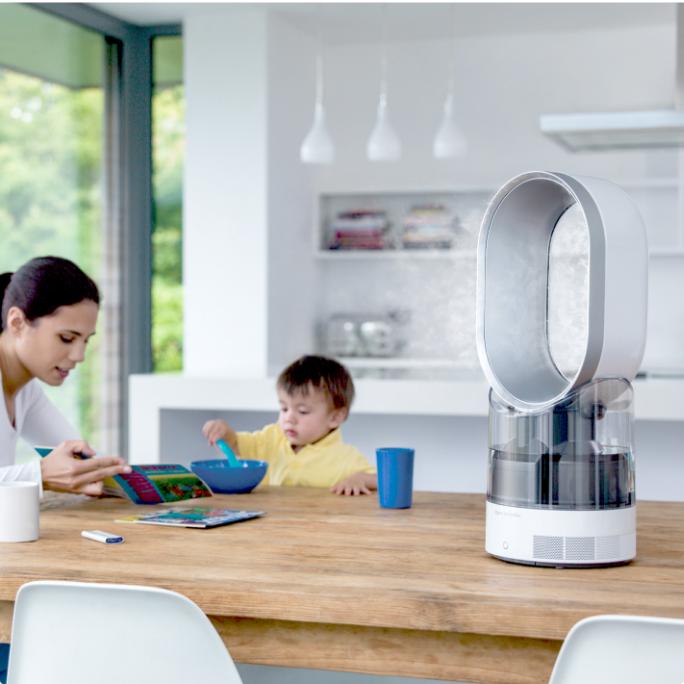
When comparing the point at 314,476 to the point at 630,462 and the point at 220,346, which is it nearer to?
the point at 630,462

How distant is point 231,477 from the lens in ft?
5.35

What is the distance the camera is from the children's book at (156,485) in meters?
1.55

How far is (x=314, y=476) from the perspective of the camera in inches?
75.5

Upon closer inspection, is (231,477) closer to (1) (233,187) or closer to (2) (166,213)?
(1) (233,187)

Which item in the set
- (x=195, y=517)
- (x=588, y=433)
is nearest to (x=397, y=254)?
(x=195, y=517)

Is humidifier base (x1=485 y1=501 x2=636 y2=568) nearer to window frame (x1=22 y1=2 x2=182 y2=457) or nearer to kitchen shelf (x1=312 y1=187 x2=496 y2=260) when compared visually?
window frame (x1=22 y1=2 x2=182 y2=457)

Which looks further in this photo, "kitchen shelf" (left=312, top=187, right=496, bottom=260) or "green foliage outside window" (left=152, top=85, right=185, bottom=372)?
"kitchen shelf" (left=312, top=187, right=496, bottom=260)

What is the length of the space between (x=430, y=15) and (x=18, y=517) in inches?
146

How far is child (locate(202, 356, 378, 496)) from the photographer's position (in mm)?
1918

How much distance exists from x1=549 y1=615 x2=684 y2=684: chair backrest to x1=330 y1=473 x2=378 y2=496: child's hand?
853 mm

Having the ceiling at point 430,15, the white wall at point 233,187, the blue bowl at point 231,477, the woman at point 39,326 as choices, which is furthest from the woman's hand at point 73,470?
the ceiling at point 430,15

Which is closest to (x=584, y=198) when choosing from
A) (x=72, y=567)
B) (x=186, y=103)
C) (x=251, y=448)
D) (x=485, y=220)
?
(x=485, y=220)

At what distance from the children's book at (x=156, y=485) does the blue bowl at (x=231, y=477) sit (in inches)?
0.7

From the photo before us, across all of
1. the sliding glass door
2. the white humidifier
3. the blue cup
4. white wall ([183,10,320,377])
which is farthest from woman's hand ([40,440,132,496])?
white wall ([183,10,320,377])
